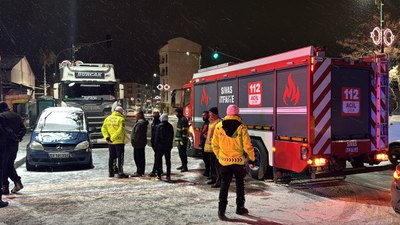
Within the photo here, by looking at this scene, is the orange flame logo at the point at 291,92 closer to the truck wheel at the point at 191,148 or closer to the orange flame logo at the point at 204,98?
the orange flame logo at the point at 204,98

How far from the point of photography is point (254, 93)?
959cm

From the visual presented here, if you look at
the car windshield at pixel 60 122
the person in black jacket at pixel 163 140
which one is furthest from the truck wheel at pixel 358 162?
the car windshield at pixel 60 122

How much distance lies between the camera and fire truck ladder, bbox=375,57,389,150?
8555mm

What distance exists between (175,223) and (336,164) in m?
3.93

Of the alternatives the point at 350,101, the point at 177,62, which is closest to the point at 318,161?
the point at 350,101

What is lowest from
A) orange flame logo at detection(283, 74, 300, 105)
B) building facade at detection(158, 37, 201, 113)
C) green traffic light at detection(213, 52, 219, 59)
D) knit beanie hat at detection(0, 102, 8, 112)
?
knit beanie hat at detection(0, 102, 8, 112)

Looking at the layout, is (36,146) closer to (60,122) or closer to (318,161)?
(60,122)

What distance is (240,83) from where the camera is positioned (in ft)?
33.5

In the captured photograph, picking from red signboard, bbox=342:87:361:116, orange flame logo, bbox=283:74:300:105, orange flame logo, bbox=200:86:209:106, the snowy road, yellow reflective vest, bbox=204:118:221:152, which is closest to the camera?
the snowy road

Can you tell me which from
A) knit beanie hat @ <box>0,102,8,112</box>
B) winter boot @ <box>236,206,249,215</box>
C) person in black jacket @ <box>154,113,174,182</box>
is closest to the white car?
person in black jacket @ <box>154,113,174,182</box>

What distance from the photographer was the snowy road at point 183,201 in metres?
6.16

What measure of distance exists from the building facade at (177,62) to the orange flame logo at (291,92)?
79.2 m

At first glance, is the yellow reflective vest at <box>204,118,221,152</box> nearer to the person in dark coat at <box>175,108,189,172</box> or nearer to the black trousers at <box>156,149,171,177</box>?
the black trousers at <box>156,149,171,177</box>

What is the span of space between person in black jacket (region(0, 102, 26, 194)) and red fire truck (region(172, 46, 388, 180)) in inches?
204
